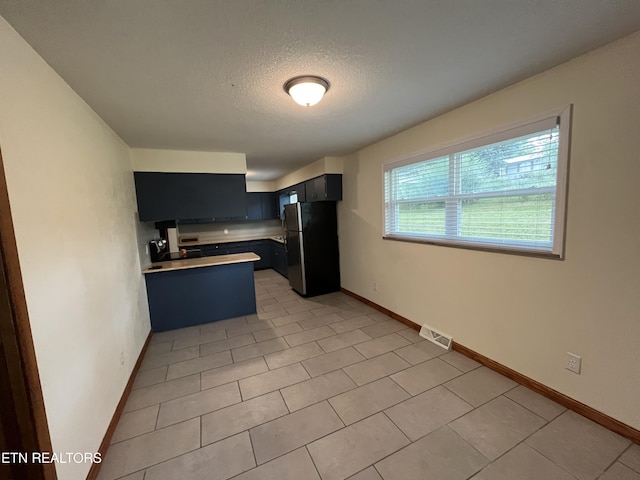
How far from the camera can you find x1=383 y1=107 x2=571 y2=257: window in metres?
1.80

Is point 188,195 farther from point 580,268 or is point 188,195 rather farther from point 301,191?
point 580,268

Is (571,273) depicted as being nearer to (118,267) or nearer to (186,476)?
(186,476)

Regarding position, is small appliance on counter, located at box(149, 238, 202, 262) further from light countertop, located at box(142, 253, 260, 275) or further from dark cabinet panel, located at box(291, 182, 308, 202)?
dark cabinet panel, located at box(291, 182, 308, 202)

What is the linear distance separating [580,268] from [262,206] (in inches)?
235

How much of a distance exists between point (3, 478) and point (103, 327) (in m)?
0.92

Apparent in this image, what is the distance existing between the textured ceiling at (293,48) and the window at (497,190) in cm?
45

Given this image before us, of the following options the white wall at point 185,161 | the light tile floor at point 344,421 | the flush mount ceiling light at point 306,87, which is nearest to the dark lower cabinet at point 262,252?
the white wall at point 185,161

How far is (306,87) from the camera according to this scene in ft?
5.61

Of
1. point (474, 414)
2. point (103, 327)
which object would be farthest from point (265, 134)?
point (474, 414)

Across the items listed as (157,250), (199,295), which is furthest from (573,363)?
(157,250)

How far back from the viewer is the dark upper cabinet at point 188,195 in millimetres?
3297

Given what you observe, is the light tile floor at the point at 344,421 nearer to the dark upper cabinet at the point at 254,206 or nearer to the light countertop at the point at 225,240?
the light countertop at the point at 225,240

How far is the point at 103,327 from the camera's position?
1809 millimetres

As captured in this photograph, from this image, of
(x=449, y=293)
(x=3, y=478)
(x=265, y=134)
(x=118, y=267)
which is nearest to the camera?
(x=3, y=478)
